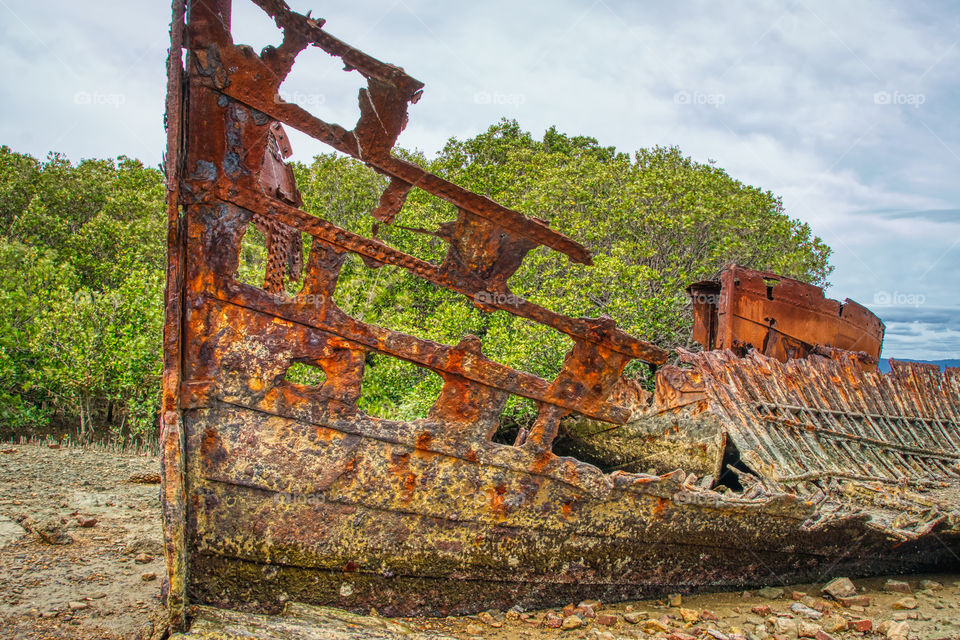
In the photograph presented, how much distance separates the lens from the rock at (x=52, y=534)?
4996 mm

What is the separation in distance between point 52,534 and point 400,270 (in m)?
9.04

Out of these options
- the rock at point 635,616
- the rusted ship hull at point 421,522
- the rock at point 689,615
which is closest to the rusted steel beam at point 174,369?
the rusted ship hull at point 421,522

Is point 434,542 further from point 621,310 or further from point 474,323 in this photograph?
point 621,310

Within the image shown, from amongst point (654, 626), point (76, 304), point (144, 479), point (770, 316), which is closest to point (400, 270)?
point (76, 304)

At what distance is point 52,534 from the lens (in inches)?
199

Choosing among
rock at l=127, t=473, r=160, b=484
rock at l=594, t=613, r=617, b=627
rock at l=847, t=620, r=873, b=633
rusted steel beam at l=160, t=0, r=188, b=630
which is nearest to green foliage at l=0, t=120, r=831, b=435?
rock at l=127, t=473, r=160, b=484

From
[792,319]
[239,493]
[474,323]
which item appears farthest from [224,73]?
[474,323]

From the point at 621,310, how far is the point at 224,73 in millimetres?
9339

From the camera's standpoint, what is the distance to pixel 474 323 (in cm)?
1158

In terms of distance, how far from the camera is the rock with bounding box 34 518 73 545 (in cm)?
500

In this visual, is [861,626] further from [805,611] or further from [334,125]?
[334,125]

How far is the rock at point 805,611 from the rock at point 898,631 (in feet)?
1.48

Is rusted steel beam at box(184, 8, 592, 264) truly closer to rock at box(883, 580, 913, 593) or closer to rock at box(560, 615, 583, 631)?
rock at box(560, 615, 583, 631)

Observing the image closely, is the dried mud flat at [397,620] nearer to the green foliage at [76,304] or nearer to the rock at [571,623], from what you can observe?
the rock at [571,623]
